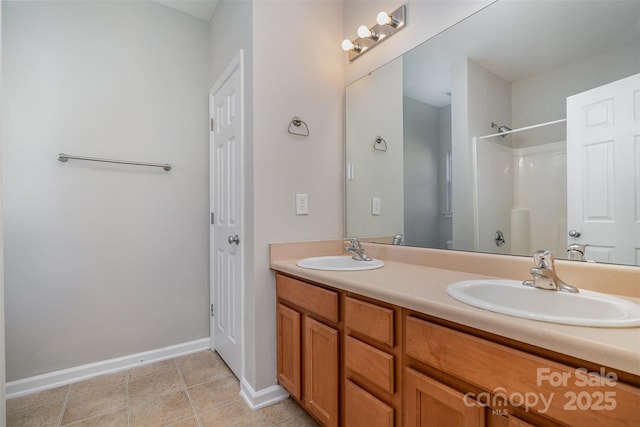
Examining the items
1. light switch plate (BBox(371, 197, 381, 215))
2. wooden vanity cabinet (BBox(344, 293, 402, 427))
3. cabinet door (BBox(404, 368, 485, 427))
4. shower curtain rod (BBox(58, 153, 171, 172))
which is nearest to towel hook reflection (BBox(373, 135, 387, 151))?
light switch plate (BBox(371, 197, 381, 215))

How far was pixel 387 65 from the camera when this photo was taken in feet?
5.60

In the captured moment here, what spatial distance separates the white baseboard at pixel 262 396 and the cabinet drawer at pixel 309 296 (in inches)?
21.0

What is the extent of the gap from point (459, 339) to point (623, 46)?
1.05m

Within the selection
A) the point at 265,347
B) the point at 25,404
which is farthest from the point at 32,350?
the point at 265,347

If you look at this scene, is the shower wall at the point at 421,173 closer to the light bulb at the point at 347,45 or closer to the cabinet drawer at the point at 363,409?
the light bulb at the point at 347,45

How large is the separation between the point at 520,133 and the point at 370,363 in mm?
1052

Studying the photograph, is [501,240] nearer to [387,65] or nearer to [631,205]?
[631,205]

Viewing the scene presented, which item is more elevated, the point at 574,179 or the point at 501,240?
the point at 574,179

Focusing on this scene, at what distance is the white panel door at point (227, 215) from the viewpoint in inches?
71.1

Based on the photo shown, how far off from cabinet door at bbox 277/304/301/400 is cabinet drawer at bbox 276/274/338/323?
8cm

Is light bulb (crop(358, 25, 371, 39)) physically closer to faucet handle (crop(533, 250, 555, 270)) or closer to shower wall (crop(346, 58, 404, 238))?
shower wall (crop(346, 58, 404, 238))

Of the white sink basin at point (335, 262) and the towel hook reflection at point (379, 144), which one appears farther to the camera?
the towel hook reflection at point (379, 144)

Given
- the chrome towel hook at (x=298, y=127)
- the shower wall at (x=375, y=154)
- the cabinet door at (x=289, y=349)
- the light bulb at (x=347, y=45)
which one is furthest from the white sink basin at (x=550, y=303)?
the light bulb at (x=347, y=45)

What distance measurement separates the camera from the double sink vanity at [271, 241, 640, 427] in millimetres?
586
